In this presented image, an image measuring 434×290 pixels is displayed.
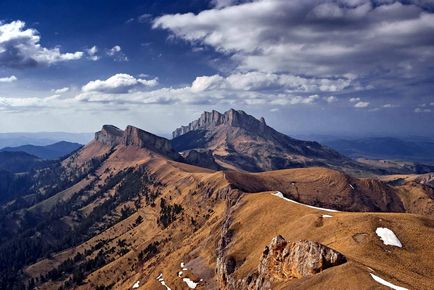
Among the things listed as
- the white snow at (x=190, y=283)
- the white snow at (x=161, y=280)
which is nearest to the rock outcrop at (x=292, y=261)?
the white snow at (x=190, y=283)

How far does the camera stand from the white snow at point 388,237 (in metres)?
93.1

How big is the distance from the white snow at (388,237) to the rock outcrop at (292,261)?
21.9 m

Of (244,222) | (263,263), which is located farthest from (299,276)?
(244,222)

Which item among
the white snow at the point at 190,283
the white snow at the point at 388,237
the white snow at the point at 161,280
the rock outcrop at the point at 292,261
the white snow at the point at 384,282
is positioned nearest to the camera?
the white snow at the point at 384,282

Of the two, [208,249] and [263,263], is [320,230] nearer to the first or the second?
[263,263]

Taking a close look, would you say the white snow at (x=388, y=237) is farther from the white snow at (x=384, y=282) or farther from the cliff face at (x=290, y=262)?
the white snow at (x=384, y=282)

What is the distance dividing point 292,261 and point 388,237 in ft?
85.6

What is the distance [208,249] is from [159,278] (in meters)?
24.4

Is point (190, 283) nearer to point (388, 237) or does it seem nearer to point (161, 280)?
point (161, 280)

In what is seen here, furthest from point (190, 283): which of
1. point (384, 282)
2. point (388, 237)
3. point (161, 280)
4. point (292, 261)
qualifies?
point (384, 282)

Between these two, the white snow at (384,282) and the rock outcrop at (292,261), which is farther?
the rock outcrop at (292,261)

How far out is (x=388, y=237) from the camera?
95.9m

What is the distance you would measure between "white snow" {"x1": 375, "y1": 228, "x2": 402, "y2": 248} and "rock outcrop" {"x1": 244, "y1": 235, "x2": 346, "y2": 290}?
861 inches

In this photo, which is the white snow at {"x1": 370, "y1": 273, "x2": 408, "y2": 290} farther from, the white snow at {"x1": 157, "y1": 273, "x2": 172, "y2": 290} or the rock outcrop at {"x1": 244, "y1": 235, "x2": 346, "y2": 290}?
the white snow at {"x1": 157, "y1": 273, "x2": 172, "y2": 290}
